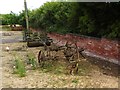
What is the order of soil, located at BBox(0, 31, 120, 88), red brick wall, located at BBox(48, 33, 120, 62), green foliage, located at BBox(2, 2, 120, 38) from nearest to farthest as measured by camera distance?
soil, located at BBox(0, 31, 120, 88), red brick wall, located at BBox(48, 33, 120, 62), green foliage, located at BBox(2, 2, 120, 38)

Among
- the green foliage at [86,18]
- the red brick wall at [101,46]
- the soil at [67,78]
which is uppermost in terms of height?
the green foliage at [86,18]

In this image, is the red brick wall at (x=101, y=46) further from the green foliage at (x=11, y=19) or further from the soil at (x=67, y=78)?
the green foliage at (x=11, y=19)

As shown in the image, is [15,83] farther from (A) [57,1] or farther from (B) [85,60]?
(A) [57,1]

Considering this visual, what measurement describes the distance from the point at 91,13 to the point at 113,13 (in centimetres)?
188

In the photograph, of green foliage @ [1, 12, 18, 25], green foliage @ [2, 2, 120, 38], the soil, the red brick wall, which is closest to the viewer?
the soil

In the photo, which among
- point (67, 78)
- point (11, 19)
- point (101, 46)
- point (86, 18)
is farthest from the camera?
point (11, 19)

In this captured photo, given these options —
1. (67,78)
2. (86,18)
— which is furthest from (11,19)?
(67,78)

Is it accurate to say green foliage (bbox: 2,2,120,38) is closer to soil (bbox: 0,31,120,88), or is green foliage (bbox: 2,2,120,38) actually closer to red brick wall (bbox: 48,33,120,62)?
red brick wall (bbox: 48,33,120,62)

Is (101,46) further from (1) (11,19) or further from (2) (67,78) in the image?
(1) (11,19)

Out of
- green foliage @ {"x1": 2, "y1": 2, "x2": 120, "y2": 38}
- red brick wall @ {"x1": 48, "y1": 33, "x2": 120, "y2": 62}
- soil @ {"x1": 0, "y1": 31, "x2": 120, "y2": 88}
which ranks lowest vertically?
soil @ {"x1": 0, "y1": 31, "x2": 120, "y2": 88}

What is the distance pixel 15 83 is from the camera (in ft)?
31.9

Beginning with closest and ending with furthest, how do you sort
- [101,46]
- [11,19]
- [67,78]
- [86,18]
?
[67,78]
[101,46]
[86,18]
[11,19]

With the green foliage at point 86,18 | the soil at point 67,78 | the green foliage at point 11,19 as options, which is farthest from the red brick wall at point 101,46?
the green foliage at point 11,19

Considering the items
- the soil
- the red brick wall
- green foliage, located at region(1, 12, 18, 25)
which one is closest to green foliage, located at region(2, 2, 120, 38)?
the red brick wall
